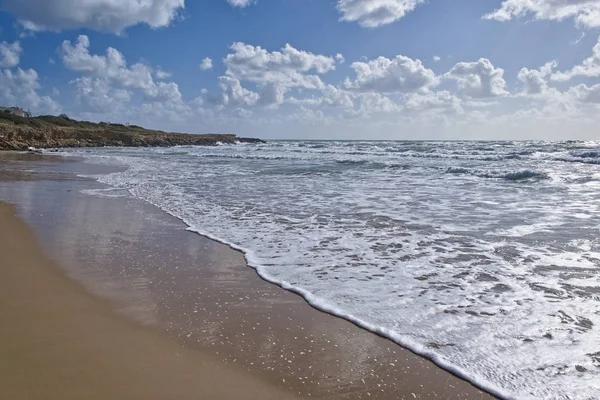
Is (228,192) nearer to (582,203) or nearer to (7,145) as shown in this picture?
(582,203)

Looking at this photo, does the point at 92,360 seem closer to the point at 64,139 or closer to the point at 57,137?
the point at 64,139

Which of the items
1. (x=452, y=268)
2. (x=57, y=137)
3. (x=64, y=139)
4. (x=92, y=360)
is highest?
(x=57, y=137)

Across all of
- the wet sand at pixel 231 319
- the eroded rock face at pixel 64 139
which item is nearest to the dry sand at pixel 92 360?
the wet sand at pixel 231 319

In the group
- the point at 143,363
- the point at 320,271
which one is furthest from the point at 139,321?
the point at 320,271

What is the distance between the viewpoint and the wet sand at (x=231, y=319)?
2795mm

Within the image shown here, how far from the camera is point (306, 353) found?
123 inches

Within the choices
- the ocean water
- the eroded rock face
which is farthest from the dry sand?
the eroded rock face

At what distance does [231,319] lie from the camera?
364 cm

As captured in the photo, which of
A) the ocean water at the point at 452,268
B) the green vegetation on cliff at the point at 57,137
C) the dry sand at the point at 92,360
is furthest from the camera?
the green vegetation on cliff at the point at 57,137

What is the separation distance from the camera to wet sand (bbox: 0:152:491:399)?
279cm

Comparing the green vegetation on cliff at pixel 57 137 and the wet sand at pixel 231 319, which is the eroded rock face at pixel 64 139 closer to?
the green vegetation on cliff at pixel 57 137

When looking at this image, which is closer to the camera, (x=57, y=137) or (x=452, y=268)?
(x=452, y=268)

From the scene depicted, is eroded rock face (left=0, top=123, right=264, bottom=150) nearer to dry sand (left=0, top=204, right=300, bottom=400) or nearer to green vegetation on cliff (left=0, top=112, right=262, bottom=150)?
green vegetation on cliff (left=0, top=112, right=262, bottom=150)

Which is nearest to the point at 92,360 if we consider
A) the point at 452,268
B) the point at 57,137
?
the point at 452,268
